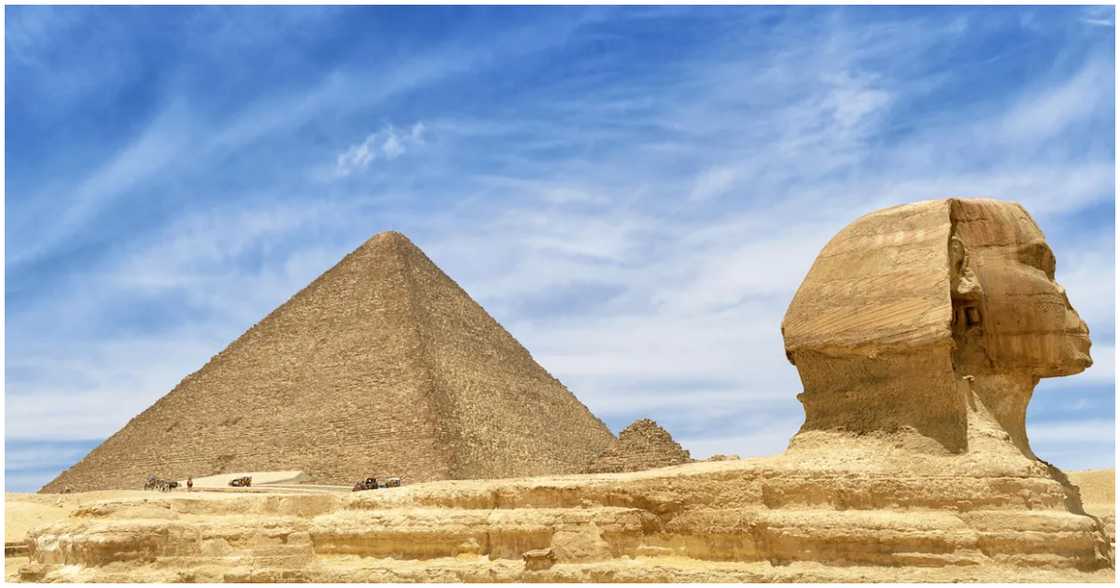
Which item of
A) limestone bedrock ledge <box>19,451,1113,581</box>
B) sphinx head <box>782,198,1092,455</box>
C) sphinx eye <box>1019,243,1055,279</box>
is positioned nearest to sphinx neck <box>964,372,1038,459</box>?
sphinx head <box>782,198,1092,455</box>

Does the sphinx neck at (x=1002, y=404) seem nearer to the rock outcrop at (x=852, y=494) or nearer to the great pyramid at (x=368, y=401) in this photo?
the rock outcrop at (x=852, y=494)

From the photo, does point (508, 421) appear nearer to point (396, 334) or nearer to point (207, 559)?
point (396, 334)

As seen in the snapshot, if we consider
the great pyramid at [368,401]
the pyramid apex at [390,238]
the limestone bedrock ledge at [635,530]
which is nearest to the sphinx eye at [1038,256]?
the limestone bedrock ledge at [635,530]

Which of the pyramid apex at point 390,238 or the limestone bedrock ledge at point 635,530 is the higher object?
the pyramid apex at point 390,238

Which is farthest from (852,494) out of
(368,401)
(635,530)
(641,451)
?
(368,401)

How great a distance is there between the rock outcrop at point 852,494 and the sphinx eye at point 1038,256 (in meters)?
0.02

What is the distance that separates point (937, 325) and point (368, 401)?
2074 inches

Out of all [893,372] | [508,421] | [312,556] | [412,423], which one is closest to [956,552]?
[893,372]

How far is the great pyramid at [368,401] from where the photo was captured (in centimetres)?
5669

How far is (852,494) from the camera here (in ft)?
27.5

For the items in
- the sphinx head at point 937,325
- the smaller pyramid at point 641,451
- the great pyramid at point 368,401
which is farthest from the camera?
the great pyramid at point 368,401

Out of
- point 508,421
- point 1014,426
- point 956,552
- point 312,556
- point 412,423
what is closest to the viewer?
point 956,552

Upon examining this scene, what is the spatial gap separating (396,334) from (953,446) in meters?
56.6

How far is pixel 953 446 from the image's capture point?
27.9 ft
